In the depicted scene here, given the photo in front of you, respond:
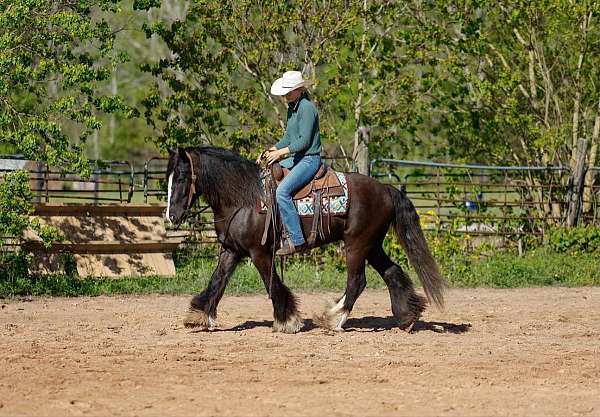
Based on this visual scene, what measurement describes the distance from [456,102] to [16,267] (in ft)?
29.9

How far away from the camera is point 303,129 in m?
10.5

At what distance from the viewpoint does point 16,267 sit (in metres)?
14.1

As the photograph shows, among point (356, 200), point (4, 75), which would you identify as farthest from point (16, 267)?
point (356, 200)

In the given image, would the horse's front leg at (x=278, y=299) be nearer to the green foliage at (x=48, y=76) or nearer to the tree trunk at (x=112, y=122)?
the green foliage at (x=48, y=76)

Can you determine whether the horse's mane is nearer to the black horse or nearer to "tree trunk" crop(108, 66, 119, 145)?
the black horse

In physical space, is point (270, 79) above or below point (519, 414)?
above

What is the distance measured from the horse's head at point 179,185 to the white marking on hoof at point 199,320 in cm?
106

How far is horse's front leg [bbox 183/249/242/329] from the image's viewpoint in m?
10.8

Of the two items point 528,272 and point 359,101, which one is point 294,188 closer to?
point 528,272

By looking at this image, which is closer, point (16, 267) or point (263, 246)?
point (263, 246)

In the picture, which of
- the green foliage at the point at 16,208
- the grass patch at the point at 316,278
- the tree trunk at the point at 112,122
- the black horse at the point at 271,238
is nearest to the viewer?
the black horse at the point at 271,238

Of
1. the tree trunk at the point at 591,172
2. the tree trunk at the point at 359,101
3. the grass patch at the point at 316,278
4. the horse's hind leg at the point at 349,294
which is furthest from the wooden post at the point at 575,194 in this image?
the horse's hind leg at the point at 349,294

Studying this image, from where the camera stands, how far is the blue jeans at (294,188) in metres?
10.7

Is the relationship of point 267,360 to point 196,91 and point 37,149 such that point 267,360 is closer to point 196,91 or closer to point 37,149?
point 37,149
